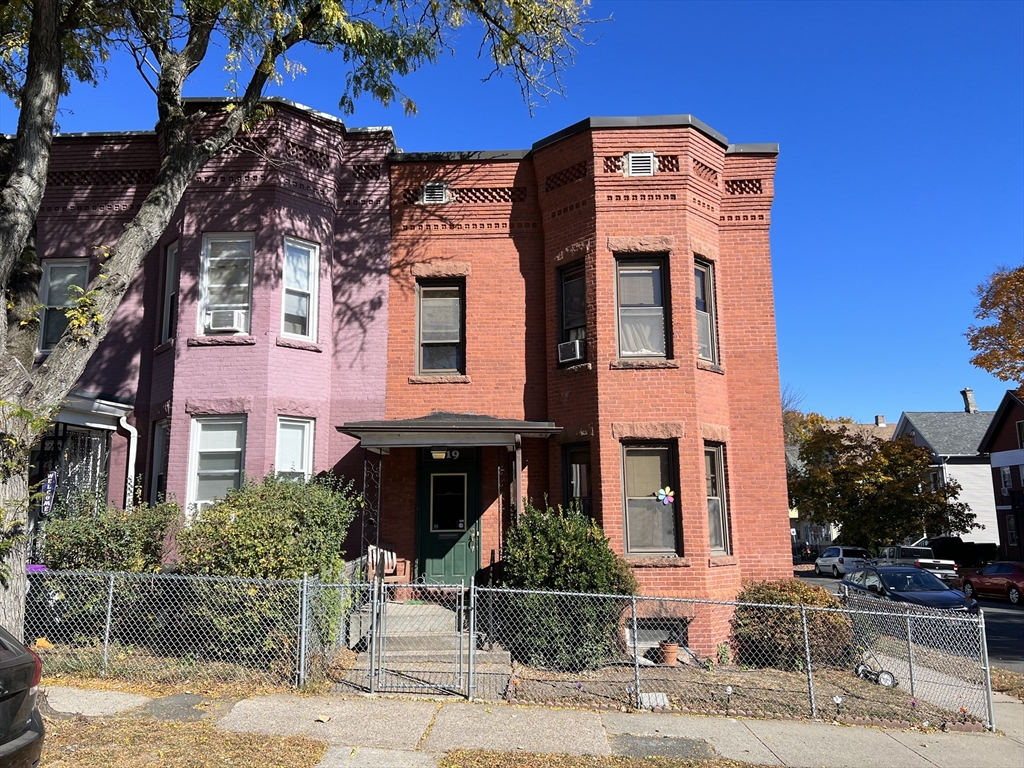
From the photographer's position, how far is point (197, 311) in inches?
455

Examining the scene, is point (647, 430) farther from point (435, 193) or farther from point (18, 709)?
point (18, 709)

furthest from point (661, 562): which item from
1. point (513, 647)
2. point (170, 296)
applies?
point (170, 296)

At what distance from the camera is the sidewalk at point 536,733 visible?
6430 millimetres

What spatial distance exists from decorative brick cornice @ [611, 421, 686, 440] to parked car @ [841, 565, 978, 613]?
6.46 metres

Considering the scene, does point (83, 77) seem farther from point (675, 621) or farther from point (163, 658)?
point (675, 621)

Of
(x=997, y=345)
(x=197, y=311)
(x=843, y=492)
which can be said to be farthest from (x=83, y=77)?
(x=843, y=492)

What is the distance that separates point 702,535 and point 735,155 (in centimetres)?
677

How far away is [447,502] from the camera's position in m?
12.1

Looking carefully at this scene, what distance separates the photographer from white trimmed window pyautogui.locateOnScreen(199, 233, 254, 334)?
38.1ft

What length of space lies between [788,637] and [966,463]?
41184mm

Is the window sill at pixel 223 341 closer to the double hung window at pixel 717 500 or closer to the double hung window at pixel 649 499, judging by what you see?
the double hung window at pixel 649 499

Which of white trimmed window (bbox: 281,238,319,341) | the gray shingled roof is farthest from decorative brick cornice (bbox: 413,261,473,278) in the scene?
the gray shingled roof

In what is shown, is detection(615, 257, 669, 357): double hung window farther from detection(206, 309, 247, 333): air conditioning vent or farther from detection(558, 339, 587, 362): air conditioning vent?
detection(206, 309, 247, 333): air conditioning vent

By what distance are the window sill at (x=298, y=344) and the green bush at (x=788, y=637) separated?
7976 millimetres
